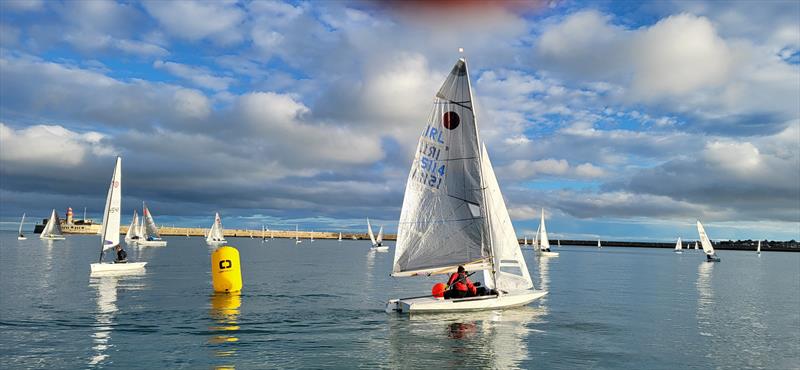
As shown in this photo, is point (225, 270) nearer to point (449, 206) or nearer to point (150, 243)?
point (449, 206)

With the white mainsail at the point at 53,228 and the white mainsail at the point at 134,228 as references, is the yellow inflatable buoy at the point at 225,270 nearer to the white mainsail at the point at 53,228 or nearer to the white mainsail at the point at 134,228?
the white mainsail at the point at 134,228

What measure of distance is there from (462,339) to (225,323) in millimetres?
11530

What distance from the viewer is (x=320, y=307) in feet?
114

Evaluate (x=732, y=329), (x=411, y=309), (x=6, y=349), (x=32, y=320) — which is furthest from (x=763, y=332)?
(x=32, y=320)

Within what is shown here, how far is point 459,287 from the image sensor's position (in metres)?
30.0

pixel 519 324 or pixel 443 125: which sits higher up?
pixel 443 125

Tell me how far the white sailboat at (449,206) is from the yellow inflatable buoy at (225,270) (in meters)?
14.1

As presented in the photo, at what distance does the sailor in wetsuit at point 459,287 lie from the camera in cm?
2995

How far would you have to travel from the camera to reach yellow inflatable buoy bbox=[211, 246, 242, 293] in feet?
128

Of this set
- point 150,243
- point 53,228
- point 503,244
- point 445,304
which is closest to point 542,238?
point 503,244

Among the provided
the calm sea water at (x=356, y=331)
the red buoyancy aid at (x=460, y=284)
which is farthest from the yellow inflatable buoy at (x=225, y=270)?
the red buoyancy aid at (x=460, y=284)

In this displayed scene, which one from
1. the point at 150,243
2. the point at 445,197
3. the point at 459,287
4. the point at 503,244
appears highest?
the point at 445,197

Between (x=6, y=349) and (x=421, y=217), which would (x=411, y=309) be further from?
(x=6, y=349)

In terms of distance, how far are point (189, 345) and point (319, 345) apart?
5032 millimetres
